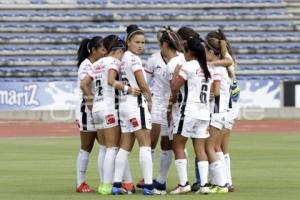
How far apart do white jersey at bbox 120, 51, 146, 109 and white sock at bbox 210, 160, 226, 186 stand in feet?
4.21

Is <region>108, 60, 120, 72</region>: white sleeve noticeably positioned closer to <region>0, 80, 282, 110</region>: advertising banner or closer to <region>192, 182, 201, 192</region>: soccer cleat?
<region>192, 182, 201, 192</region>: soccer cleat

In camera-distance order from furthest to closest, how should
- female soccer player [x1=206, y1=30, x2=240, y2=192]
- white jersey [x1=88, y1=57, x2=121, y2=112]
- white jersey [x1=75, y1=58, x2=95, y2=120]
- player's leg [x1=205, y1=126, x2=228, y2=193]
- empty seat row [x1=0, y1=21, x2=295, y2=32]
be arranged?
empty seat row [x1=0, y1=21, x2=295, y2=32], white jersey [x1=75, y1=58, x2=95, y2=120], female soccer player [x1=206, y1=30, x2=240, y2=192], player's leg [x1=205, y1=126, x2=228, y2=193], white jersey [x1=88, y1=57, x2=121, y2=112]

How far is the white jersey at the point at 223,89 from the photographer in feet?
43.7

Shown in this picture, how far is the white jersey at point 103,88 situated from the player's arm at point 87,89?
0.69 feet

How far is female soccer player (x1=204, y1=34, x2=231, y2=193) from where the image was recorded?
13.2m

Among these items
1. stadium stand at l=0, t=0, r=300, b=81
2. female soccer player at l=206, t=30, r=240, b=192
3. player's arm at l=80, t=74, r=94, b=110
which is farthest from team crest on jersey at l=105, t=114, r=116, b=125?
stadium stand at l=0, t=0, r=300, b=81

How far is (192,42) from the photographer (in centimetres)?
1278

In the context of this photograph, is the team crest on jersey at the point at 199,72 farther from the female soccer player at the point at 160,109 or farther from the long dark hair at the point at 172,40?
the female soccer player at the point at 160,109

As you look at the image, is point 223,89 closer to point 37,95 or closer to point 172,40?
point 172,40

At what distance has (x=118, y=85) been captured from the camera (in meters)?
12.9

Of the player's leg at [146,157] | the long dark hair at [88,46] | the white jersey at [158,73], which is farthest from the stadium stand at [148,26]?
the player's leg at [146,157]

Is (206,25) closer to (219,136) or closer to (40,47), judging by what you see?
(40,47)

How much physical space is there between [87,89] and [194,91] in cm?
155

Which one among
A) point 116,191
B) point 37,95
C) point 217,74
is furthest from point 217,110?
point 37,95
